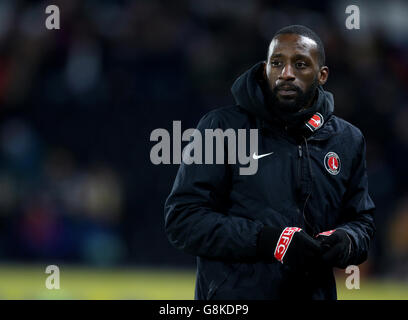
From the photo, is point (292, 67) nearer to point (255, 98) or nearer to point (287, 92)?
point (287, 92)

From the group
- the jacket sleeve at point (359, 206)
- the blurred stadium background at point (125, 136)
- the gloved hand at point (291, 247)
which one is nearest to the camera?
the gloved hand at point (291, 247)

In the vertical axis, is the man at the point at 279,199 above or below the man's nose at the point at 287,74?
below

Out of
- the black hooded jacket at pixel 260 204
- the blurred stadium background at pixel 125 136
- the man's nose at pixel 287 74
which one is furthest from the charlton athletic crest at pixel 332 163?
the blurred stadium background at pixel 125 136

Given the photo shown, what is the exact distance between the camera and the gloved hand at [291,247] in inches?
129

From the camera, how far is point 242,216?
3.53 meters

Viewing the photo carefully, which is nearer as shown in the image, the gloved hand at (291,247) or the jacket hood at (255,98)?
the gloved hand at (291,247)

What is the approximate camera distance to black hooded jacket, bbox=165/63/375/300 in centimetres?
344

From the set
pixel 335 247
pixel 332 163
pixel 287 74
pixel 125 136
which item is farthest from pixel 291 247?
pixel 125 136

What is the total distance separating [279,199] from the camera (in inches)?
138

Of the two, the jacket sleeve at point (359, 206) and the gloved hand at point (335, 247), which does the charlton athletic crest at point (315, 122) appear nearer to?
the jacket sleeve at point (359, 206)

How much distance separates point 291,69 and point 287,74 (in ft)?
0.11

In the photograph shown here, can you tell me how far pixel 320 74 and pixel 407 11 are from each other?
917 cm

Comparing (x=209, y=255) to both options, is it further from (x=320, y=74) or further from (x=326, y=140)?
(x=320, y=74)

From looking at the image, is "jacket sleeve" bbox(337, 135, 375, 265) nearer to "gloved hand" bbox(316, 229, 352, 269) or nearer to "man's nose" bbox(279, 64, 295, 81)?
"gloved hand" bbox(316, 229, 352, 269)
